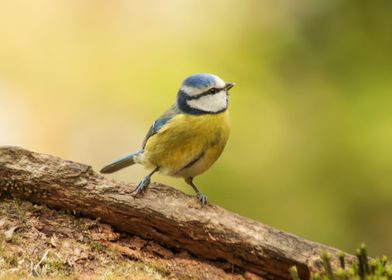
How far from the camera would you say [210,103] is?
345cm

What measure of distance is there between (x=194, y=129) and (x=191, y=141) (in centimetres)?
7

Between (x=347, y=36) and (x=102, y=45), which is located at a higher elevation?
(x=347, y=36)

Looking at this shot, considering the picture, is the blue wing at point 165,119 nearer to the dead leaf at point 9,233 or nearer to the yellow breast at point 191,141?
the yellow breast at point 191,141

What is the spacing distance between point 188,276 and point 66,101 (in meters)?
3.61

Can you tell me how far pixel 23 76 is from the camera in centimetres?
619

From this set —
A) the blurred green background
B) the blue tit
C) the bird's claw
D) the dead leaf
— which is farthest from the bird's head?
the blurred green background

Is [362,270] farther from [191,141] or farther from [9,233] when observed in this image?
[9,233]

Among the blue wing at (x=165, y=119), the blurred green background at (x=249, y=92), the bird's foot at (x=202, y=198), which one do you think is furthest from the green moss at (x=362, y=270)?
the blurred green background at (x=249, y=92)

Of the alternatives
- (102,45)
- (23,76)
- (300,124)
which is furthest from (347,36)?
(23,76)

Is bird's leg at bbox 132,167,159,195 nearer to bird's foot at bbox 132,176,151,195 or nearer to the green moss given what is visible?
bird's foot at bbox 132,176,151,195

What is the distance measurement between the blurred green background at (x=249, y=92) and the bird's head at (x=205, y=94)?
1.82 m

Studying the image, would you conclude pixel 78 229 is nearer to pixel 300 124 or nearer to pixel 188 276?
pixel 188 276

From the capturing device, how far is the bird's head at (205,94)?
135 inches

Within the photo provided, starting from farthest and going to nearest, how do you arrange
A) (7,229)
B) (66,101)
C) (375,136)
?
(66,101) → (375,136) → (7,229)
